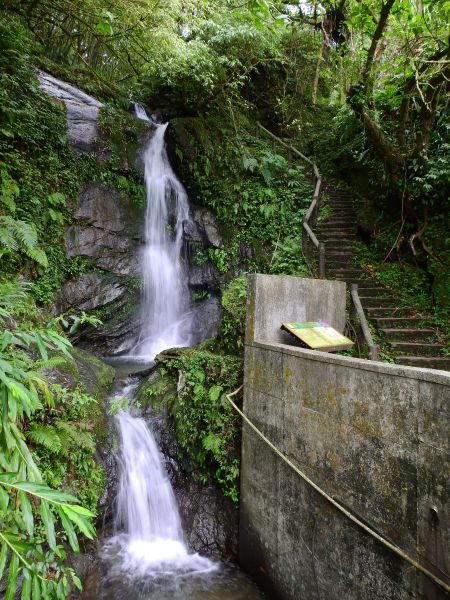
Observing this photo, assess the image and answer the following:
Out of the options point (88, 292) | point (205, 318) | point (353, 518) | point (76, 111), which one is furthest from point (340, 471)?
point (76, 111)

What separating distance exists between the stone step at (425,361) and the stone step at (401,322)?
103 centimetres

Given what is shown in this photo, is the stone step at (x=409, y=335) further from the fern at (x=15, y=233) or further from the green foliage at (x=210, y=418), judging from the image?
the fern at (x=15, y=233)

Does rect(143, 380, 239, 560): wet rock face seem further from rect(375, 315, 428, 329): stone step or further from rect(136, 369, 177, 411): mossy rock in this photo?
rect(375, 315, 428, 329): stone step

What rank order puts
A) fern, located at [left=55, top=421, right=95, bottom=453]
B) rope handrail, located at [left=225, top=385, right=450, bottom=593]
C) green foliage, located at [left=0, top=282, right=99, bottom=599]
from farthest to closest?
1. fern, located at [left=55, top=421, right=95, bottom=453]
2. rope handrail, located at [left=225, top=385, right=450, bottom=593]
3. green foliage, located at [left=0, top=282, right=99, bottom=599]

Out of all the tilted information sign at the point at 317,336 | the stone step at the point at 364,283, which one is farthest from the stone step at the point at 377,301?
the tilted information sign at the point at 317,336

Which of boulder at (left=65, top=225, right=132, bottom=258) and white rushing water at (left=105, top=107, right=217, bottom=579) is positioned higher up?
boulder at (left=65, top=225, right=132, bottom=258)

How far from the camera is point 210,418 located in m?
5.85

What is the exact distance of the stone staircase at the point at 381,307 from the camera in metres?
6.90

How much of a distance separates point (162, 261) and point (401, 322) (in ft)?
25.7

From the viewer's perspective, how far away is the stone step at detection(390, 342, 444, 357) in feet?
22.7

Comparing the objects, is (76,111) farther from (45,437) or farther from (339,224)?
(45,437)

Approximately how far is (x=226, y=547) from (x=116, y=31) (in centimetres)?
1421

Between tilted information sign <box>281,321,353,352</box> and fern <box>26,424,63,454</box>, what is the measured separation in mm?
3450

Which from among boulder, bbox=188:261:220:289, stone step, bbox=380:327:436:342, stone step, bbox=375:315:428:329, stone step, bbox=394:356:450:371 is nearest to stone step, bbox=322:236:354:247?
stone step, bbox=375:315:428:329
